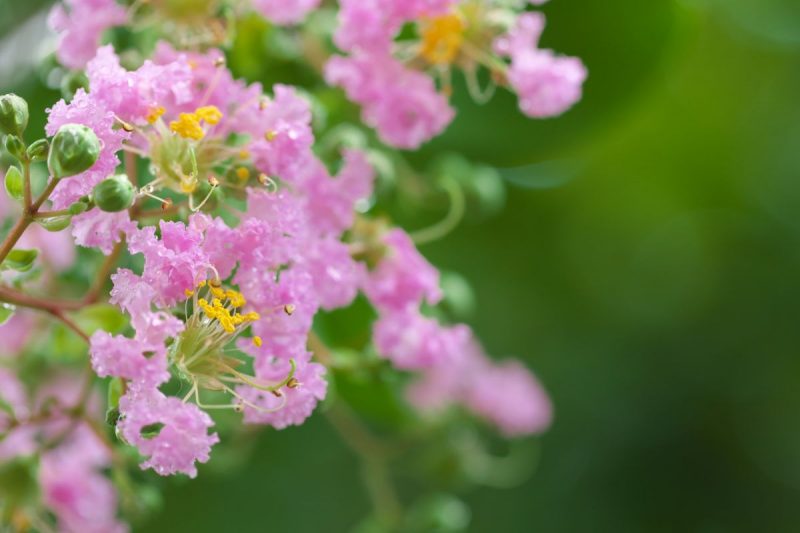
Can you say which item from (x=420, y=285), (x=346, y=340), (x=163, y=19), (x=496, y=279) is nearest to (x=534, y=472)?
(x=496, y=279)

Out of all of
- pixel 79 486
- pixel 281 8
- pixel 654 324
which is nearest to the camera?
pixel 281 8

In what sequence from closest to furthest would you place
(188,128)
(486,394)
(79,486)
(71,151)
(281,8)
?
(71,151)
(188,128)
(281,8)
(79,486)
(486,394)

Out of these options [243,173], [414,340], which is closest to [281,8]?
[243,173]

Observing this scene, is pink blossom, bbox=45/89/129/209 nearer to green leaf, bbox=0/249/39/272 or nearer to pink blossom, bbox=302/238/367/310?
green leaf, bbox=0/249/39/272

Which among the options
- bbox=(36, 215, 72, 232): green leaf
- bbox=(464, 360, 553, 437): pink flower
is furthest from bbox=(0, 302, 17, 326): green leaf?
bbox=(464, 360, 553, 437): pink flower

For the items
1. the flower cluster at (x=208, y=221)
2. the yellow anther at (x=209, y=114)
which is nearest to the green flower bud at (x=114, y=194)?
the flower cluster at (x=208, y=221)

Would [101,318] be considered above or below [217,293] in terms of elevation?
below

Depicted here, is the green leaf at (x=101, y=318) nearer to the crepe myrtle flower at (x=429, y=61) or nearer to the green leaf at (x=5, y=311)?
the green leaf at (x=5, y=311)

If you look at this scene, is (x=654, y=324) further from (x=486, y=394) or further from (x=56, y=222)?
(x=56, y=222)
